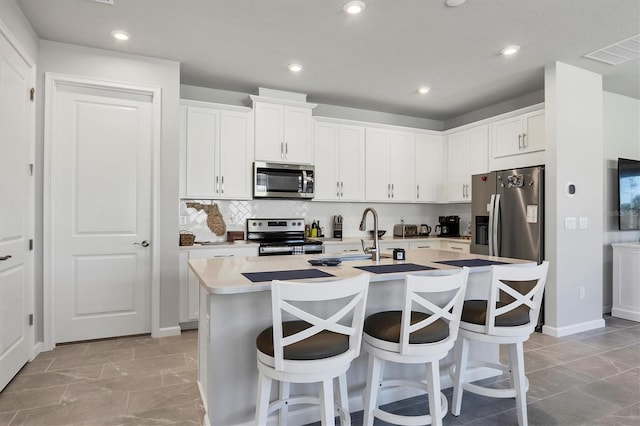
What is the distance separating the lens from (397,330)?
187 cm

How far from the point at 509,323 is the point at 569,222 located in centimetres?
235

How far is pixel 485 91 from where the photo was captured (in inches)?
181

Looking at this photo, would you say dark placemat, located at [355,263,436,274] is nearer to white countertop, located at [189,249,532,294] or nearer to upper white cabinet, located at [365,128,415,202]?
white countertop, located at [189,249,532,294]

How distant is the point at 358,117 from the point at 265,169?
6.04ft

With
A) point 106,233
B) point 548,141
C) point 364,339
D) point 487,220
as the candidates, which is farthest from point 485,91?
point 106,233

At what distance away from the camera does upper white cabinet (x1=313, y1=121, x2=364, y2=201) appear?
4.83m

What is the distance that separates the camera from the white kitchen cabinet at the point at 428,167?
5496 mm

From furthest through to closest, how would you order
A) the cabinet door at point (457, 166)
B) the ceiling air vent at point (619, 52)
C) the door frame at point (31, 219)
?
the cabinet door at point (457, 166) < the ceiling air vent at point (619, 52) < the door frame at point (31, 219)

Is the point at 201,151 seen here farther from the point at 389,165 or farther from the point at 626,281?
the point at 626,281

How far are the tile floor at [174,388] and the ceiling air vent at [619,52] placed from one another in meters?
2.76

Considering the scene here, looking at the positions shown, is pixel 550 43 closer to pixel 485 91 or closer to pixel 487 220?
pixel 485 91

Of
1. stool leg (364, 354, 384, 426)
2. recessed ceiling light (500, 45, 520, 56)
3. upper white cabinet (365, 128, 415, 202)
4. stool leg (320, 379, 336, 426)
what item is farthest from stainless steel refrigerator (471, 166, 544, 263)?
stool leg (320, 379, 336, 426)

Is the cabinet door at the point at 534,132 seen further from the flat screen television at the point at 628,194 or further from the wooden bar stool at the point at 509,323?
the wooden bar stool at the point at 509,323

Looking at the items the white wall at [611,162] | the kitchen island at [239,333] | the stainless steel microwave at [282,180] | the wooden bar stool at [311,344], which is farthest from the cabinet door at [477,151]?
the wooden bar stool at [311,344]
